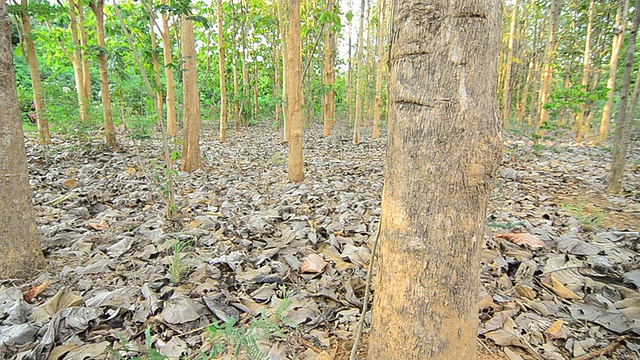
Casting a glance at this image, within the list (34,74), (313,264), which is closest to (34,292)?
(313,264)

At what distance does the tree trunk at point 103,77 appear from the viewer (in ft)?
18.7

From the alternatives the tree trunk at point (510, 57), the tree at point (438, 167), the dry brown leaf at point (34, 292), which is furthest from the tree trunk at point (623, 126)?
A: the tree trunk at point (510, 57)

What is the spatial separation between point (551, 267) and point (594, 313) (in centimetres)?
44

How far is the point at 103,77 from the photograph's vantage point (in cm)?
590

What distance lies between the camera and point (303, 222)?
302 centimetres

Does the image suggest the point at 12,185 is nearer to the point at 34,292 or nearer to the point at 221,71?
the point at 34,292

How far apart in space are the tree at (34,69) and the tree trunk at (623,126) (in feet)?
25.8

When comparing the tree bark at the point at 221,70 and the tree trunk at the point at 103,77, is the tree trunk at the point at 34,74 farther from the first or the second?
the tree bark at the point at 221,70

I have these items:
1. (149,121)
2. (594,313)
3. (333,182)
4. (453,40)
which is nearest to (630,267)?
(594,313)

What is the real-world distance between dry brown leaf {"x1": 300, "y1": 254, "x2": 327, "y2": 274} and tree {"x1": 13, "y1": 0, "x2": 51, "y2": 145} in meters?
5.35

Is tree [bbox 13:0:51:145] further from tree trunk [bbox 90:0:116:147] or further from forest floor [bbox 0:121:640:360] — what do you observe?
forest floor [bbox 0:121:640:360]

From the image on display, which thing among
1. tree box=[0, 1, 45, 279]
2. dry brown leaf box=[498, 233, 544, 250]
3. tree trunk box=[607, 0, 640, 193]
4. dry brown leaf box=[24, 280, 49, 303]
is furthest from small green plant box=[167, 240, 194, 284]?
tree trunk box=[607, 0, 640, 193]

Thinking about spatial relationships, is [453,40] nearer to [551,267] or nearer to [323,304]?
[323,304]

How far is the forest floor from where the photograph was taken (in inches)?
59.7
